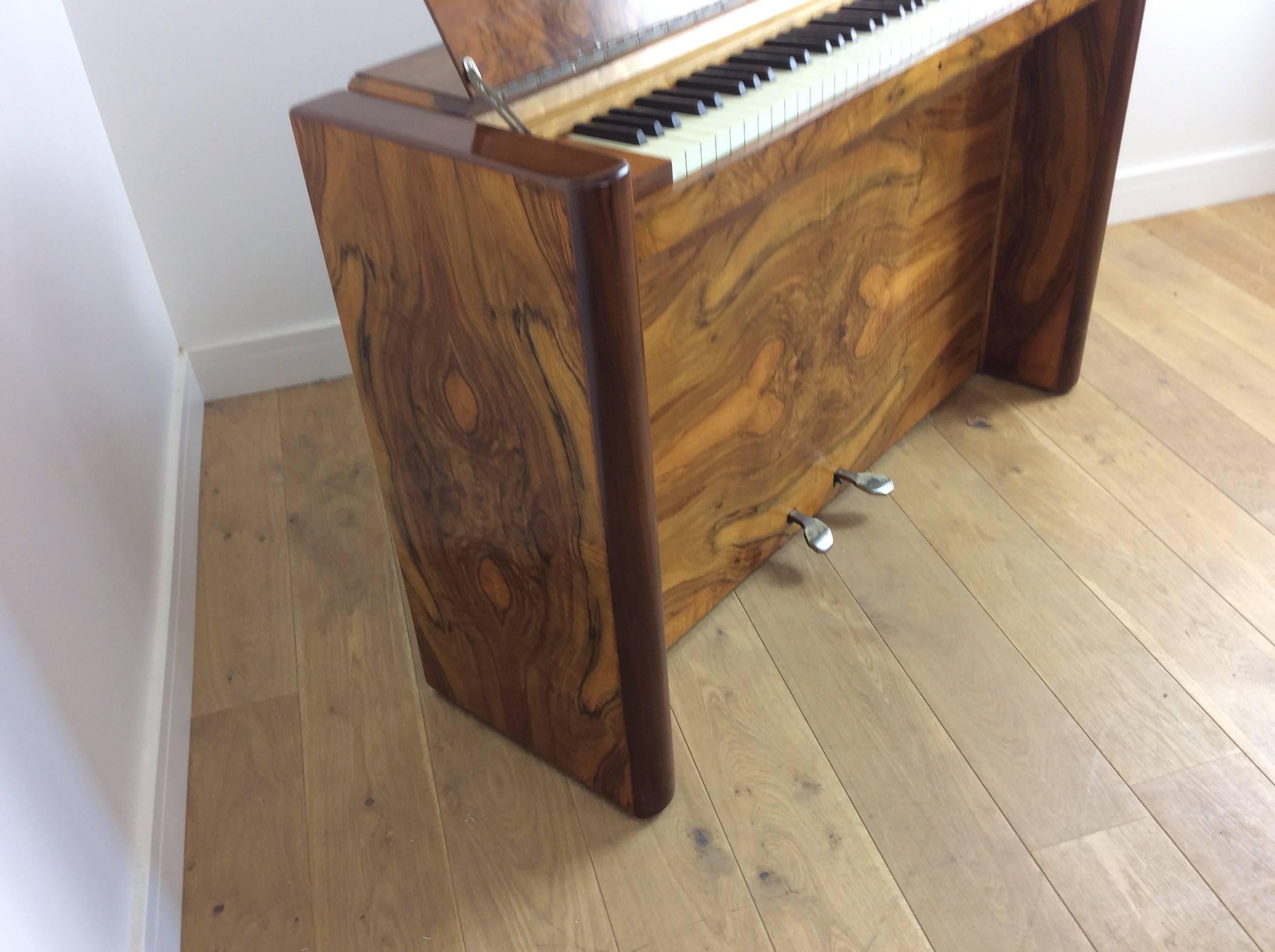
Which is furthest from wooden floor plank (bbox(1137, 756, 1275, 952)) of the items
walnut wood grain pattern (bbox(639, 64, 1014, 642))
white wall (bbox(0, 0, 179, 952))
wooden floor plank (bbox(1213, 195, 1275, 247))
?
wooden floor plank (bbox(1213, 195, 1275, 247))

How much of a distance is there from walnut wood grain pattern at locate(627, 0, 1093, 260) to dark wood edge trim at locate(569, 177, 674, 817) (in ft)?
0.28

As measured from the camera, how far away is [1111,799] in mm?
1178

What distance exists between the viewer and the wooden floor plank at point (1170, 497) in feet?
4.72

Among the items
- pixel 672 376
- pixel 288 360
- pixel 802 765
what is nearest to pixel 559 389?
pixel 672 376

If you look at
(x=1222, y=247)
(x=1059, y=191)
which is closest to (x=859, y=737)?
(x=1059, y=191)

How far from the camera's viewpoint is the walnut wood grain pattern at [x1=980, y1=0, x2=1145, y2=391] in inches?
59.5

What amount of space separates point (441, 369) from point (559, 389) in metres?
0.15

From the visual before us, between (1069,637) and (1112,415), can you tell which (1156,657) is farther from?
(1112,415)

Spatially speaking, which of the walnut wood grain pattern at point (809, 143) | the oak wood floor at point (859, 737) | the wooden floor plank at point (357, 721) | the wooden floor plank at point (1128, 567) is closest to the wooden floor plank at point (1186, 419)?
the oak wood floor at point (859, 737)

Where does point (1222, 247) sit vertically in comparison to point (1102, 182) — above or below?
below

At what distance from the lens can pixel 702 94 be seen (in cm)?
99

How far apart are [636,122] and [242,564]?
0.98 m

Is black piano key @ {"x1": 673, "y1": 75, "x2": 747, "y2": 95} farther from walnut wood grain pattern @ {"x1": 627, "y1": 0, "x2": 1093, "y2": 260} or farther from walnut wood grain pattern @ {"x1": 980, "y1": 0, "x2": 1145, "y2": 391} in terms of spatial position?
walnut wood grain pattern @ {"x1": 980, "y1": 0, "x2": 1145, "y2": 391}

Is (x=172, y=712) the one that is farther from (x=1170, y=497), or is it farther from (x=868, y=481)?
(x=1170, y=497)
